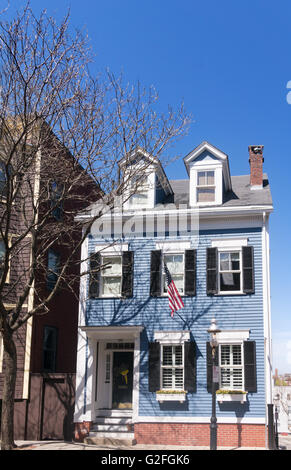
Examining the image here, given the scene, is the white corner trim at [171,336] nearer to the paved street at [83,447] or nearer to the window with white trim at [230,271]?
the window with white trim at [230,271]

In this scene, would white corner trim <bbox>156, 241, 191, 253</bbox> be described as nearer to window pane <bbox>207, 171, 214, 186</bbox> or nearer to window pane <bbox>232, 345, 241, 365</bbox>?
window pane <bbox>207, 171, 214, 186</bbox>

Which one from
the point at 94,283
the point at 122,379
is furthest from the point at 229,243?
the point at 122,379

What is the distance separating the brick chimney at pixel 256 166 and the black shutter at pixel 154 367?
23.7ft

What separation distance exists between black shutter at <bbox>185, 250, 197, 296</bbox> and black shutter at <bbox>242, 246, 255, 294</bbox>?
1714mm

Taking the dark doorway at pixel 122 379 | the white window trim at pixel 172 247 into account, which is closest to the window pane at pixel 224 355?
the white window trim at pixel 172 247

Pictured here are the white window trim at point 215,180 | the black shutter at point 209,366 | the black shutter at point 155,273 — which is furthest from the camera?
the white window trim at point 215,180

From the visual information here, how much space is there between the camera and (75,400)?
19016 millimetres

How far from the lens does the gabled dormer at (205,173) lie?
66.5 feet

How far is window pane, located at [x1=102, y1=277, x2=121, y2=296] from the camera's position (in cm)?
1997

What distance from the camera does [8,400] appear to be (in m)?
15.5

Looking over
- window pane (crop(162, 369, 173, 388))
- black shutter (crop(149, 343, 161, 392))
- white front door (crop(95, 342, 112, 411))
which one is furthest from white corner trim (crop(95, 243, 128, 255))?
window pane (crop(162, 369, 173, 388))

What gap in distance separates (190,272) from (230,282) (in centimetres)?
141

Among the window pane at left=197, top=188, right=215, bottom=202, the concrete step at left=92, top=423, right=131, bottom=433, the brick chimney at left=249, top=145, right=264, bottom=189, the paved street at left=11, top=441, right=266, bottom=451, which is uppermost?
the brick chimney at left=249, top=145, right=264, bottom=189

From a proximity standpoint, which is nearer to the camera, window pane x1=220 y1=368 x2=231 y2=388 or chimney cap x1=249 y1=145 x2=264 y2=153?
window pane x1=220 y1=368 x2=231 y2=388
